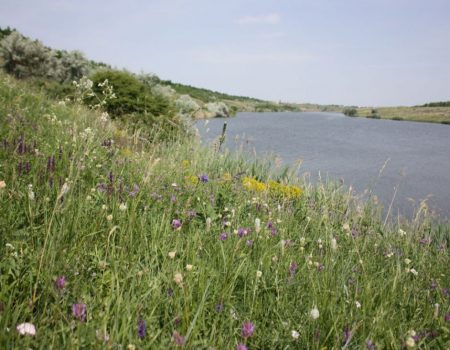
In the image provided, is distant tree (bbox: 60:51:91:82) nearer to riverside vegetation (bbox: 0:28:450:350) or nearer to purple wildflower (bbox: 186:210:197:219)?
riverside vegetation (bbox: 0:28:450:350)

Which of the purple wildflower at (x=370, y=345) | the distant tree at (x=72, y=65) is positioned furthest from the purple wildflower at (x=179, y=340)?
the distant tree at (x=72, y=65)

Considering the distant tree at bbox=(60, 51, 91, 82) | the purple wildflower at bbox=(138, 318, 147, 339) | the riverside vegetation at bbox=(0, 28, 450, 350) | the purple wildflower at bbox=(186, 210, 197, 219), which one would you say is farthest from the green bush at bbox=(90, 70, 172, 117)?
the distant tree at bbox=(60, 51, 91, 82)

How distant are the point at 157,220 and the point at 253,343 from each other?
1153 mm

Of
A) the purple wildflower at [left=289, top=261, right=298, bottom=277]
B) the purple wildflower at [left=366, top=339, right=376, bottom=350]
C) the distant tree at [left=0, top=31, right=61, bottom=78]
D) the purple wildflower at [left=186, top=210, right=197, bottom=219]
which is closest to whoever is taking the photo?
the purple wildflower at [left=366, top=339, right=376, bottom=350]

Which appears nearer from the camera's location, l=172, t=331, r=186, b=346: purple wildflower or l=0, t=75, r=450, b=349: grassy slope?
l=172, t=331, r=186, b=346: purple wildflower

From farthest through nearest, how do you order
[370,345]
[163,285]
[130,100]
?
[130,100] → [163,285] → [370,345]

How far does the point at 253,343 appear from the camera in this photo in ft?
5.31

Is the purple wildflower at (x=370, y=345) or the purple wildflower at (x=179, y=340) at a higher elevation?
the purple wildflower at (x=179, y=340)

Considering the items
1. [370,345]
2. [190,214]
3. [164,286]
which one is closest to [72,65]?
[190,214]

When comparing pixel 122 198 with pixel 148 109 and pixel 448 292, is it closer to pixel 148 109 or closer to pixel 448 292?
pixel 448 292

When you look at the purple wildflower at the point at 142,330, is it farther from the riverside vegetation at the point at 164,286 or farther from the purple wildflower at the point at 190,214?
the purple wildflower at the point at 190,214

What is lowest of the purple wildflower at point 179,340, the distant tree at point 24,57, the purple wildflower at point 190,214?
the purple wildflower at point 179,340

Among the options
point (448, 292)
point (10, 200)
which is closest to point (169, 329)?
point (10, 200)

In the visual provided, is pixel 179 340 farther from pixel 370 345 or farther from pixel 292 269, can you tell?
pixel 292 269
